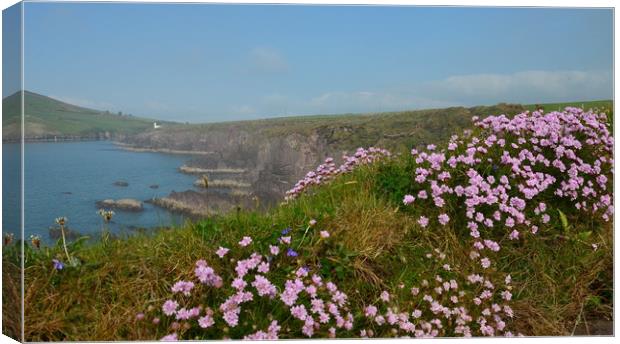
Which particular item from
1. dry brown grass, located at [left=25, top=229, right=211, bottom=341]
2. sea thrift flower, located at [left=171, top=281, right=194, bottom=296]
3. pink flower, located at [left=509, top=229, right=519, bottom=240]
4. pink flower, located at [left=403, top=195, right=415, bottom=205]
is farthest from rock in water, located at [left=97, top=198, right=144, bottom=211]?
pink flower, located at [left=509, top=229, right=519, bottom=240]

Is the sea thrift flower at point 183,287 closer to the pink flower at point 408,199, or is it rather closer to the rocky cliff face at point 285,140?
the rocky cliff face at point 285,140

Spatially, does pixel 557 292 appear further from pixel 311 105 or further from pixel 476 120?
pixel 311 105

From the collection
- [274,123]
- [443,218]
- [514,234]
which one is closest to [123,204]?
[274,123]

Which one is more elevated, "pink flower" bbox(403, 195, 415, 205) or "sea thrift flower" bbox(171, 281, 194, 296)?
"pink flower" bbox(403, 195, 415, 205)

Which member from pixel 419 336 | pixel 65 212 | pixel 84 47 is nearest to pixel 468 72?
pixel 419 336

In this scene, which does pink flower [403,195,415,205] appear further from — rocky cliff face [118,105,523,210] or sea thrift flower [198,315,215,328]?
sea thrift flower [198,315,215,328]

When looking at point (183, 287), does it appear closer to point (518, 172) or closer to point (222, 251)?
point (222, 251)
